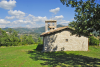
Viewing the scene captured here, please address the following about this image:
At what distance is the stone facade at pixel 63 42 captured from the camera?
696 inches

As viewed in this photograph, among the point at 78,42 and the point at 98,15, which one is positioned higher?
the point at 98,15

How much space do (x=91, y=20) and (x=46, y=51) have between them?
12.6 metres

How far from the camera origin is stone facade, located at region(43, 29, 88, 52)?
17.7 m

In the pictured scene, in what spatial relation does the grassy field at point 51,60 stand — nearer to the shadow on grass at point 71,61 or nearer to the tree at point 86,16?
the shadow on grass at point 71,61

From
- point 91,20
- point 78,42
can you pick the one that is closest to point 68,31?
point 78,42

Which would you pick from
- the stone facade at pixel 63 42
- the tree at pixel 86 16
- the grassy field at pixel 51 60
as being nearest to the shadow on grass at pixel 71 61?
the grassy field at pixel 51 60

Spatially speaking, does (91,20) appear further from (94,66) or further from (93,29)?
(94,66)

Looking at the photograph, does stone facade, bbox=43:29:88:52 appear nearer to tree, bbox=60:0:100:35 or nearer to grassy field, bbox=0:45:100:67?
grassy field, bbox=0:45:100:67

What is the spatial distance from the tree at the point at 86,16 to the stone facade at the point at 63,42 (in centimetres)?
979

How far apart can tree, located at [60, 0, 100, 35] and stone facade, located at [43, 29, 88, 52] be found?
32.1 ft

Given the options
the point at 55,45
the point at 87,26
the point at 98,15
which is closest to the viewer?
the point at 98,15

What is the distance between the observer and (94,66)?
8.13 meters

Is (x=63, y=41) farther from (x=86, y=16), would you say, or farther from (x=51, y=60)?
(x=86, y=16)

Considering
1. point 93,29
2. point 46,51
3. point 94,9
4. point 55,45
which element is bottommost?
point 46,51
